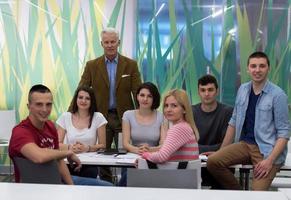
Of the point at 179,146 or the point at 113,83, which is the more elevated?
the point at 113,83

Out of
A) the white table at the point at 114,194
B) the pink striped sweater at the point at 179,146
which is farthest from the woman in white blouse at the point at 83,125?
the white table at the point at 114,194

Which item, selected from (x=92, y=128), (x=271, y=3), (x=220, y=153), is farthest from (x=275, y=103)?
(x=271, y=3)

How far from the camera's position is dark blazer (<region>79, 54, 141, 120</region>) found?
4594 mm

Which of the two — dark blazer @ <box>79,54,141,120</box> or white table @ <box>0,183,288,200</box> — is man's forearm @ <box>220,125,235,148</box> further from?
white table @ <box>0,183,288,200</box>

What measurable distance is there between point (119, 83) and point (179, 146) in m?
1.83

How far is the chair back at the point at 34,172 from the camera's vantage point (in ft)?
7.88

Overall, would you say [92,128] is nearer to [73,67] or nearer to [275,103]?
[275,103]

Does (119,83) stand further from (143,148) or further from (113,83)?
(143,148)

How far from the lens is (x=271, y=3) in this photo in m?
5.63

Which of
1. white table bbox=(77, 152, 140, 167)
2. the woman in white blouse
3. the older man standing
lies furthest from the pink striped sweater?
the older man standing

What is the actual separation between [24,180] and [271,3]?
4322 mm

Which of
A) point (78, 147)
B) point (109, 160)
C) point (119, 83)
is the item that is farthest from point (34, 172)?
point (119, 83)

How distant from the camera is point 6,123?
18.5 feet

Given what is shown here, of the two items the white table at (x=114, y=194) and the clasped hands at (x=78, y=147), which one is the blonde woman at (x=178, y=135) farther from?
the clasped hands at (x=78, y=147)
